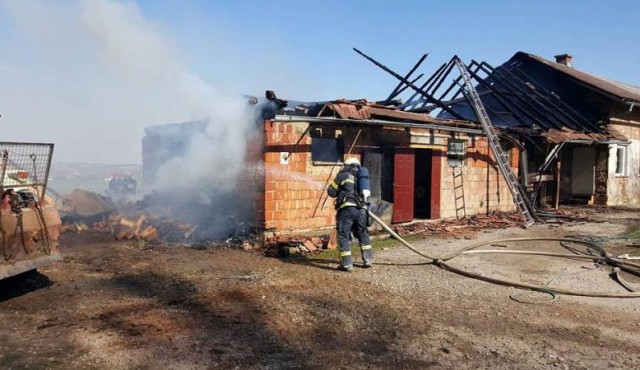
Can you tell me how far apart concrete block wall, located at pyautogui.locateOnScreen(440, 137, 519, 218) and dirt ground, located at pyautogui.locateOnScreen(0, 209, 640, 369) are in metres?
4.90

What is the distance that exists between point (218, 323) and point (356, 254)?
4.08 m

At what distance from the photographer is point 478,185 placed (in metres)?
13.6

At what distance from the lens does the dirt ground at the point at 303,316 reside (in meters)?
3.93

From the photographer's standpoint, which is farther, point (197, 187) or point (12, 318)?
point (197, 187)

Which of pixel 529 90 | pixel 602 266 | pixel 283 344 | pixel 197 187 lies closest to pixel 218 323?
pixel 283 344

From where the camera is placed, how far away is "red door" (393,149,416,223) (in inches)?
443

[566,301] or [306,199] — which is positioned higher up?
[306,199]

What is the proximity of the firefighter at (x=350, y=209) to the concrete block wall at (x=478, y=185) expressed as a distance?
587cm

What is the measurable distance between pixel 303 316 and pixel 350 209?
2.50 m

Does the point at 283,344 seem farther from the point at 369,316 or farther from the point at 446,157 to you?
the point at 446,157

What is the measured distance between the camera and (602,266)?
752 centimetres

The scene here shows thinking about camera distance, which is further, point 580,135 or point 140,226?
point 580,135

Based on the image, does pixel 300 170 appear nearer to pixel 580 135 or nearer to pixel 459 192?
pixel 459 192

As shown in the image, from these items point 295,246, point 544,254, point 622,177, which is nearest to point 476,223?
point 544,254
